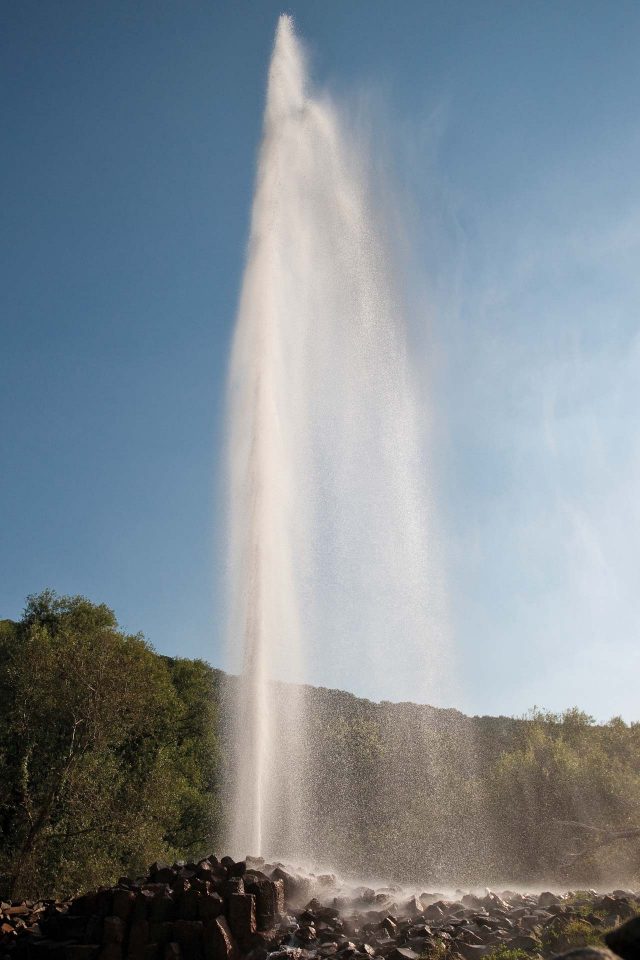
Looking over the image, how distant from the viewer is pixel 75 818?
28719 millimetres

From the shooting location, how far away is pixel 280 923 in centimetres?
1446

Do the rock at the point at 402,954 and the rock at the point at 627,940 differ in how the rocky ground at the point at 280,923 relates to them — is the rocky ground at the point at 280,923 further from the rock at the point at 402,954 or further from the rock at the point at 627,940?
the rock at the point at 627,940

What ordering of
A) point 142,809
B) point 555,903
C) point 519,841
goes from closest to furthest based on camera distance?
point 555,903
point 142,809
point 519,841

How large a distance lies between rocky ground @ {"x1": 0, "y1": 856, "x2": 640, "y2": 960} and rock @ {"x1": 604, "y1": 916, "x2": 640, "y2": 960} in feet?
21.9

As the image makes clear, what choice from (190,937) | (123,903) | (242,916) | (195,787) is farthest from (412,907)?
(195,787)

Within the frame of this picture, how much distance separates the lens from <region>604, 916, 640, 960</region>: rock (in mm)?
5883

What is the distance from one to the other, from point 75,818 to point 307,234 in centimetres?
3039

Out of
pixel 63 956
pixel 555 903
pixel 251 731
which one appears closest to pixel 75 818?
pixel 251 731

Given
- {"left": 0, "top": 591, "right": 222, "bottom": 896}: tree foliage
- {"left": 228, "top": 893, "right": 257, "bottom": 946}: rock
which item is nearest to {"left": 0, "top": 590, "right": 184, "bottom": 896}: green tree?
{"left": 0, "top": 591, "right": 222, "bottom": 896}: tree foliage

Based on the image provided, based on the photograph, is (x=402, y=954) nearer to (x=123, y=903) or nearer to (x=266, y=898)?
(x=266, y=898)

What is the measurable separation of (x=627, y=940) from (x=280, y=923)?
11.0 metres

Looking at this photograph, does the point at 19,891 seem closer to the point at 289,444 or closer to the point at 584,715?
the point at 289,444

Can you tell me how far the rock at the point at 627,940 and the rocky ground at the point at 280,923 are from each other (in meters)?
6.68

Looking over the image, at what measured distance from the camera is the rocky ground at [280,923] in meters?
12.4
